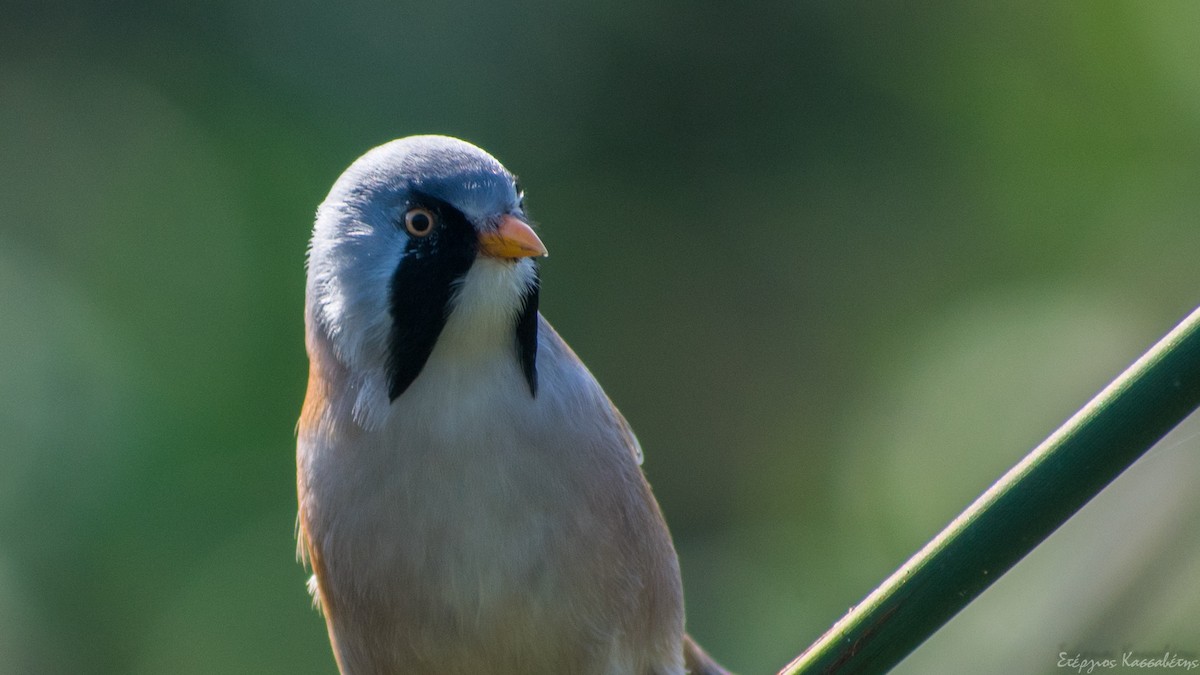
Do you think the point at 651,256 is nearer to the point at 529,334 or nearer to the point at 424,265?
the point at 529,334

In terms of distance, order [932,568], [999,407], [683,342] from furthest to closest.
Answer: [683,342]
[999,407]
[932,568]

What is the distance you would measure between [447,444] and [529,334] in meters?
0.27

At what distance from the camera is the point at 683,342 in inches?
231

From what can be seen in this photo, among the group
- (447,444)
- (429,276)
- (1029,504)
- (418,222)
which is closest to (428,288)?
(429,276)

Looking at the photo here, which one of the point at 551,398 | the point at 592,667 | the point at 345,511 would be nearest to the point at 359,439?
the point at 345,511

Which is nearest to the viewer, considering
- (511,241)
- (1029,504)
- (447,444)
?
(1029,504)

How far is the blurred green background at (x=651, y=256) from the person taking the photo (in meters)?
4.50

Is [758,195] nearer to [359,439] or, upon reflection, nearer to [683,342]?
[683,342]

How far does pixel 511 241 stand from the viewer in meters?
2.48

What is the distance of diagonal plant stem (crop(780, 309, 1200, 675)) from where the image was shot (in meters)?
1.51

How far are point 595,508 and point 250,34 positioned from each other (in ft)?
11.2

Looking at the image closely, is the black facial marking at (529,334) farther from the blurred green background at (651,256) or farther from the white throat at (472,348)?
the blurred green background at (651,256)

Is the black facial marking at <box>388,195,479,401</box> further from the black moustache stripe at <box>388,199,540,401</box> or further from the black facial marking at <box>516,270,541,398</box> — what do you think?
the black facial marking at <box>516,270,541,398</box>

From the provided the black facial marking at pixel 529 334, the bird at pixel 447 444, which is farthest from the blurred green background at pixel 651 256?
the black facial marking at pixel 529 334
